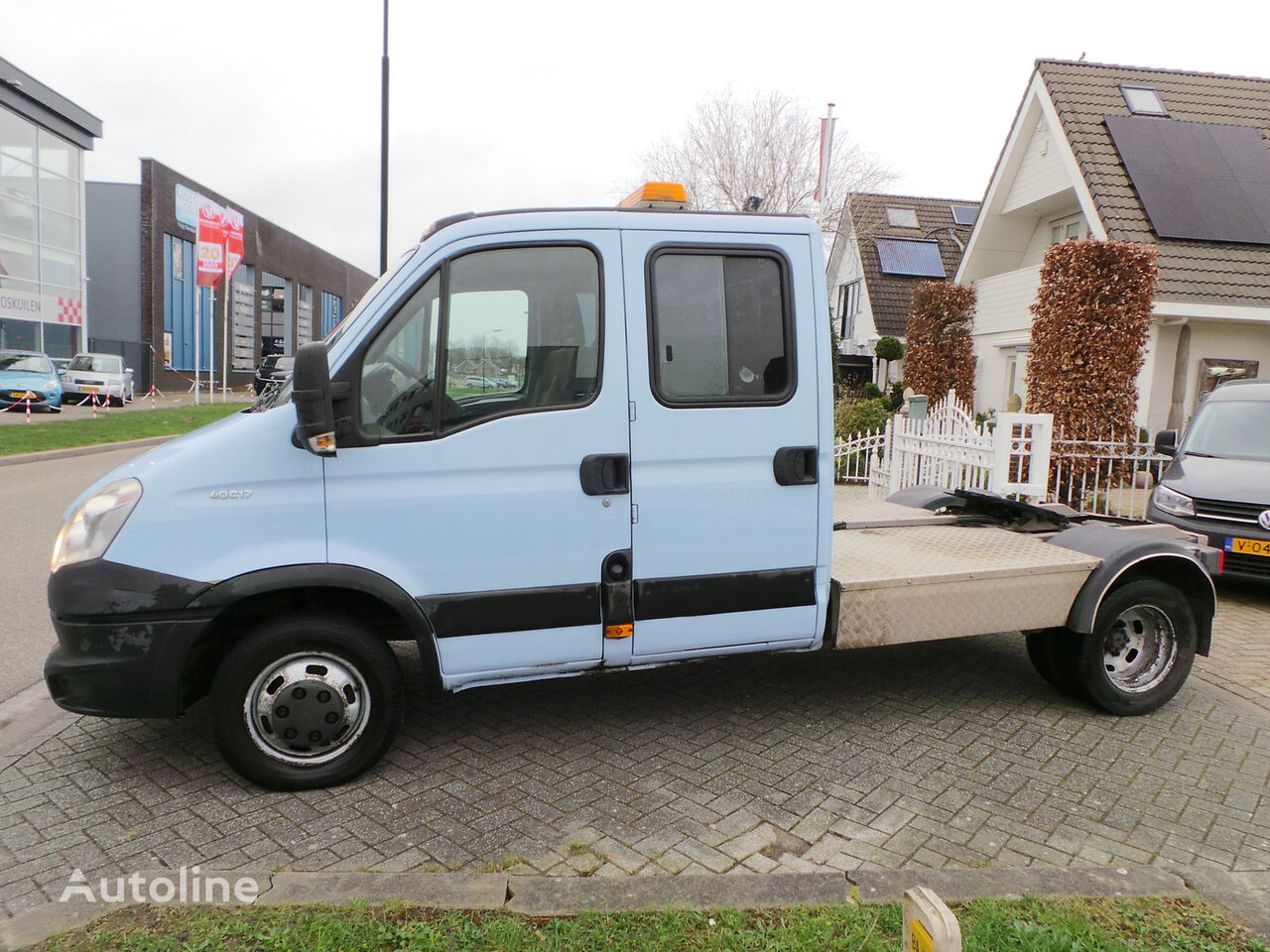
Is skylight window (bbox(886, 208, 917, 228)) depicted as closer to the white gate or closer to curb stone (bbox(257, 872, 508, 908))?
the white gate

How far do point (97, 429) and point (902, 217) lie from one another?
26863mm

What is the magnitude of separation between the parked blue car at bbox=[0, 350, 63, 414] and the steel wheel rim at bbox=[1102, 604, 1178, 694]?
26094mm

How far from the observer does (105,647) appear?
11.3 feet

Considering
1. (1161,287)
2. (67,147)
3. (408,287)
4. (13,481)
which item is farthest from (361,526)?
(67,147)

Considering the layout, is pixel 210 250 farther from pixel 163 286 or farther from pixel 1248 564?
pixel 1248 564

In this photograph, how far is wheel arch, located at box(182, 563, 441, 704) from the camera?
137 inches

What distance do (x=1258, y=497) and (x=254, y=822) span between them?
752 cm

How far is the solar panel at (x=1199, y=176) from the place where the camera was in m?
14.4

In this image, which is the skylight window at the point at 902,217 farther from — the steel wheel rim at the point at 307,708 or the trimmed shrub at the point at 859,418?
the steel wheel rim at the point at 307,708

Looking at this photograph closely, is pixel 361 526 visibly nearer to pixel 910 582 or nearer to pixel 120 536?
pixel 120 536

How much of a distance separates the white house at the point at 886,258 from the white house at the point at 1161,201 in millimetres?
11133

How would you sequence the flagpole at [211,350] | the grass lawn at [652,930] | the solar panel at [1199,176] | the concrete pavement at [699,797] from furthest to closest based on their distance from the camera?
the flagpole at [211,350]
the solar panel at [1199,176]
the concrete pavement at [699,797]
the grass lawn at [652,930]

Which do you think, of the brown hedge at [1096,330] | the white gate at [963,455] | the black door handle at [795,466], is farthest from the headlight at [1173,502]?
the black door handle at [795,466]
